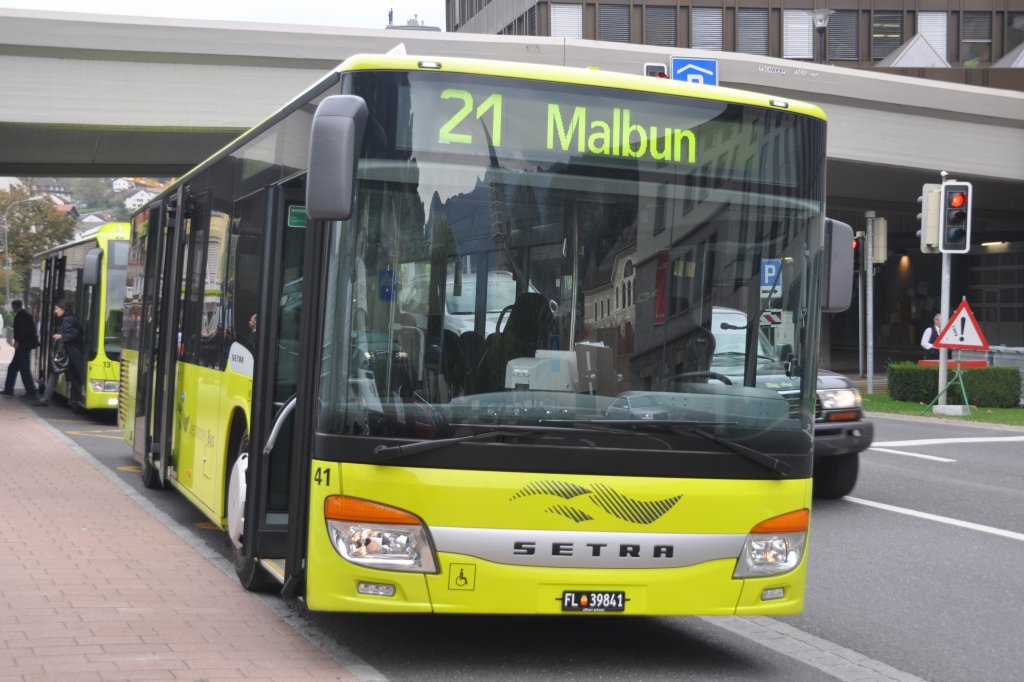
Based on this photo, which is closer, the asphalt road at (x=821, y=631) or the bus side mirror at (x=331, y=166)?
the bus side mirror at (x=331, y=166)

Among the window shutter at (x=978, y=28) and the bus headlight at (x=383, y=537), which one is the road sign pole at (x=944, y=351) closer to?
the bus headlight at (x=383, y=537)

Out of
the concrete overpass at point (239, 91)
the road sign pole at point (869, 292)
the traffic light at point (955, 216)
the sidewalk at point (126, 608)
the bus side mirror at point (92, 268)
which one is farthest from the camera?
the road sign pole at point (869, 292)

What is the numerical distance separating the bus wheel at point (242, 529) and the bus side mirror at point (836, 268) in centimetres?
322

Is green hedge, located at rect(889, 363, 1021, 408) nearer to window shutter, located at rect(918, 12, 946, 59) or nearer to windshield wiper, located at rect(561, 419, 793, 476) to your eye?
windshield wiper, located at rect(561, 419, 793, 476)

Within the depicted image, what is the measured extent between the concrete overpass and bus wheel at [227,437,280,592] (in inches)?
725

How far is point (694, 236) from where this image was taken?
646 cm

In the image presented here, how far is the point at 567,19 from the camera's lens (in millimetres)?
51219

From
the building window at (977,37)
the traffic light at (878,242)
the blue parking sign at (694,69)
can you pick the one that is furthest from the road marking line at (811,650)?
the building window at (977,37)

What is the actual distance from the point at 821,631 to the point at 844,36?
157ft

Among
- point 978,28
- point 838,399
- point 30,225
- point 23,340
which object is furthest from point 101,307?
point 30,225

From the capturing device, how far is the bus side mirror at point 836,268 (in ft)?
22.8

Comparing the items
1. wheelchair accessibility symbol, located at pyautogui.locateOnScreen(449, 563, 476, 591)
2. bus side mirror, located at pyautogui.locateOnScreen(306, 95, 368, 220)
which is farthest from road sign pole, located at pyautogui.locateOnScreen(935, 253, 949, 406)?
bus side mirror, located at pyautogui.locateOnScreen(306, 95, 368, 220)

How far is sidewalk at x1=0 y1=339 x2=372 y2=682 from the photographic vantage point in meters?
6.18

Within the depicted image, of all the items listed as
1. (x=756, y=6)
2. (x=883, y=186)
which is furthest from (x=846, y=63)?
(x=883, y=186)
